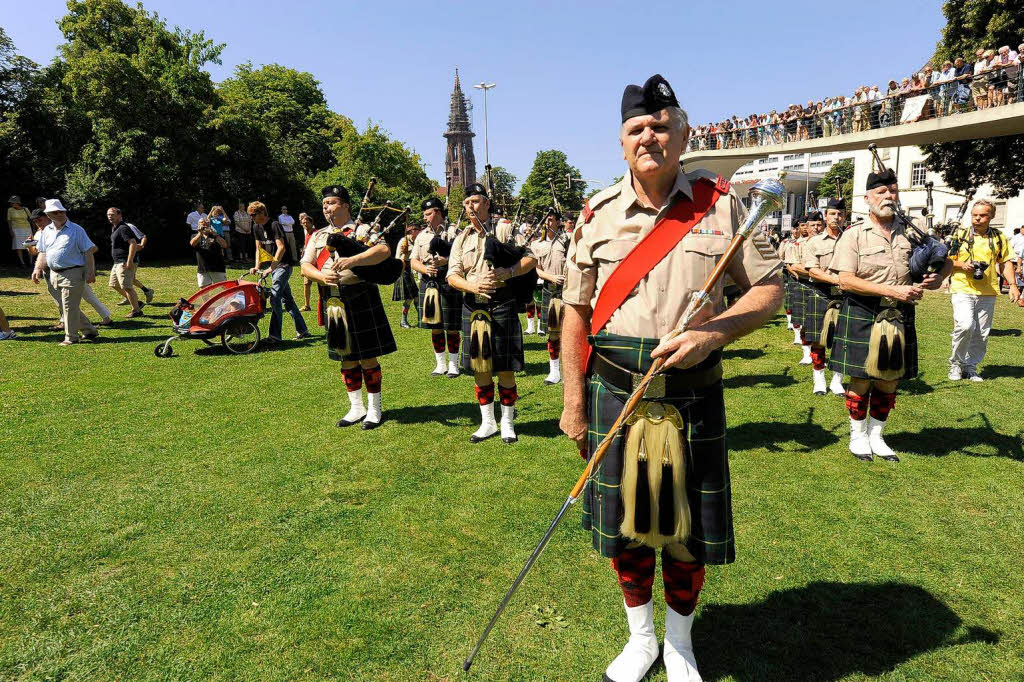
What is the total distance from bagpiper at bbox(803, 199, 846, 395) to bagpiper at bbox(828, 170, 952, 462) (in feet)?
5.65

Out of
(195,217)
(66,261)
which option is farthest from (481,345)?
(195,217)

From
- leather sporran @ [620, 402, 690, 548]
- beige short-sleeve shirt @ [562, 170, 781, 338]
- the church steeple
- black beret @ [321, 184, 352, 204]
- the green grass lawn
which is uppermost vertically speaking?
the church steeple

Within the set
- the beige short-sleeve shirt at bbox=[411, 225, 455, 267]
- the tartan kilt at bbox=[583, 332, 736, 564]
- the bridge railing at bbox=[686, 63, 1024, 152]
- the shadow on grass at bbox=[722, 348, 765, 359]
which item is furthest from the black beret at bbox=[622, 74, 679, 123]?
the bridge railing at bbox=[686, 63, 1024, 152]

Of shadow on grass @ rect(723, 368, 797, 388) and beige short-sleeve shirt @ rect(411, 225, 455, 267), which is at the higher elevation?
beige short-sleeve shirt @ rect(411, 225, 455, 267)

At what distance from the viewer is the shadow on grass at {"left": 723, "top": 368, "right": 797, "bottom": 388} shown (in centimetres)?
737

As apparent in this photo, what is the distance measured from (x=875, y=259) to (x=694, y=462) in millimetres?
3192

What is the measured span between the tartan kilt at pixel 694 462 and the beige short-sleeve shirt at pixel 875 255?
2.95 m

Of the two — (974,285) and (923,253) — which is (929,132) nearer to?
(974,285)

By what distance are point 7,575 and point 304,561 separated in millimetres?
1619

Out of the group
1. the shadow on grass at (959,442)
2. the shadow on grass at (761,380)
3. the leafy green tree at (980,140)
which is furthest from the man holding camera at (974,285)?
the leafy green tree at (980,140)

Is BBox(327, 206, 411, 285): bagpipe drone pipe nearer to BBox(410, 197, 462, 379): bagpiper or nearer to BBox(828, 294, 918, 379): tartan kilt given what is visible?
BBox(410, 197, 462, 379): bagpiper

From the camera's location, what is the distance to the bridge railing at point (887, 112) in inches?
643

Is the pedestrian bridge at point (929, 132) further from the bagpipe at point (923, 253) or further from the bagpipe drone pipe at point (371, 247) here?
the bagpipe drone pipe at point (371, 247)

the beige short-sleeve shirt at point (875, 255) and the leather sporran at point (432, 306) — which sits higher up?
the beige short-sleeve shirt at point (875, 255)
